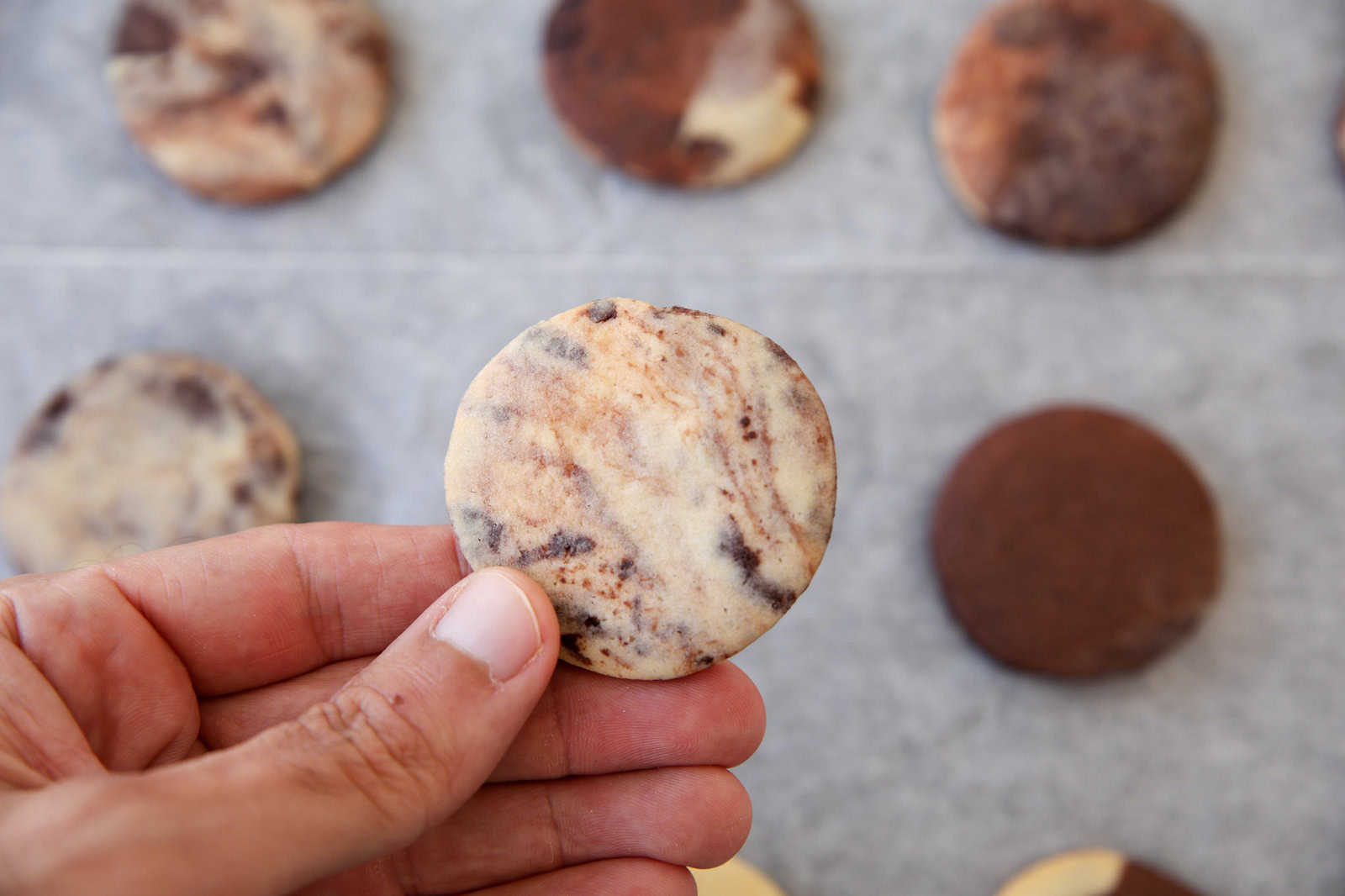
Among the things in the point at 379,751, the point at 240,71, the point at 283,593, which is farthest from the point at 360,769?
the point at 240,71

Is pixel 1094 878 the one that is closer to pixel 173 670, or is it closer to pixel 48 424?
pixel 173 670

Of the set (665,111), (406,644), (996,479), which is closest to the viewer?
(406,644)

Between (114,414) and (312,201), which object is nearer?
(114,414)

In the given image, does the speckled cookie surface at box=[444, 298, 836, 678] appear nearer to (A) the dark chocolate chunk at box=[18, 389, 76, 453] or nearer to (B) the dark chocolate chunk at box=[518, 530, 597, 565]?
(B) the dark chocolate chunk at box=[518, 530, 597, 565]

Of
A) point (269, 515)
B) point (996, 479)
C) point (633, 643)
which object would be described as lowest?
point (996, 479)

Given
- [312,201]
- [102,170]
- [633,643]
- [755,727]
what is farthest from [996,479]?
[102,170]

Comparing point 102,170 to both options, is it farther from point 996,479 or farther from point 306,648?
point 996,479

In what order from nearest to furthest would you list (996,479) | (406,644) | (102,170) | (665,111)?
1. (406,644)
2. (996,479)
3. (665,111)
4. (102,170)
